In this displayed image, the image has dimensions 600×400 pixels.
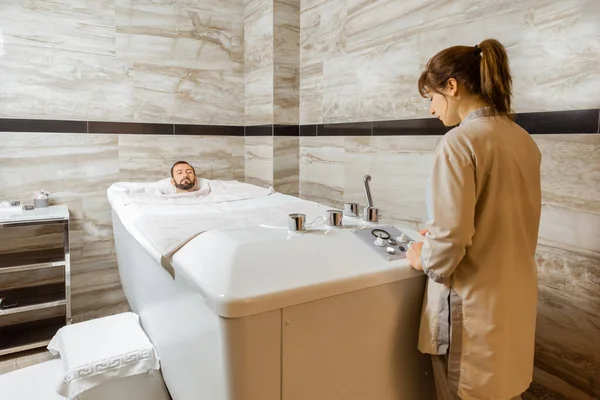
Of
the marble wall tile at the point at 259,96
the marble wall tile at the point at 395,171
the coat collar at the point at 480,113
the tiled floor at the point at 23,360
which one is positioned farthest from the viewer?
the marble wall tile at the point at 259,96

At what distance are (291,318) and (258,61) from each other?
2.26m

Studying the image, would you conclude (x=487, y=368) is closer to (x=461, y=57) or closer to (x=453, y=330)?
(x=453, y=330)

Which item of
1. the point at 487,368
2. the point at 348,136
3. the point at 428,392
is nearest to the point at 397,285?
the point at 487,368

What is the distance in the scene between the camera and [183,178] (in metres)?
2.38

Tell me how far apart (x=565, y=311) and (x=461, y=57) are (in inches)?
37.6

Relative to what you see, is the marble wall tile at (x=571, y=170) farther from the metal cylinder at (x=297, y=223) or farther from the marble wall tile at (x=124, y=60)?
the marble wall tile at (x=124, y=60)

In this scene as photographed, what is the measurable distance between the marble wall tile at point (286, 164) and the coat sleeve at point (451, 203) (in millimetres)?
1849

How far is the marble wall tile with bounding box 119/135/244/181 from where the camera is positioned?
2.72 metres

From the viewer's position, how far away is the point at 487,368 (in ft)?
3.40

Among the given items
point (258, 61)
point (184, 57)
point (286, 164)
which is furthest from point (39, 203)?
point (258, 61)

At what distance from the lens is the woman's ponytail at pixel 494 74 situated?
100 cm

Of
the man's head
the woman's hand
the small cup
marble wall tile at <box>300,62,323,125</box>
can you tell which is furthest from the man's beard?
the woman's hand

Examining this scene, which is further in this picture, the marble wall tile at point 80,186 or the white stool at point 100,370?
the marble wall tile at point 80,186

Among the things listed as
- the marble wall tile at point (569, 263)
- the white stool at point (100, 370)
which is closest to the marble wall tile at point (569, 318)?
the marble wall tile at point (569, 263)
